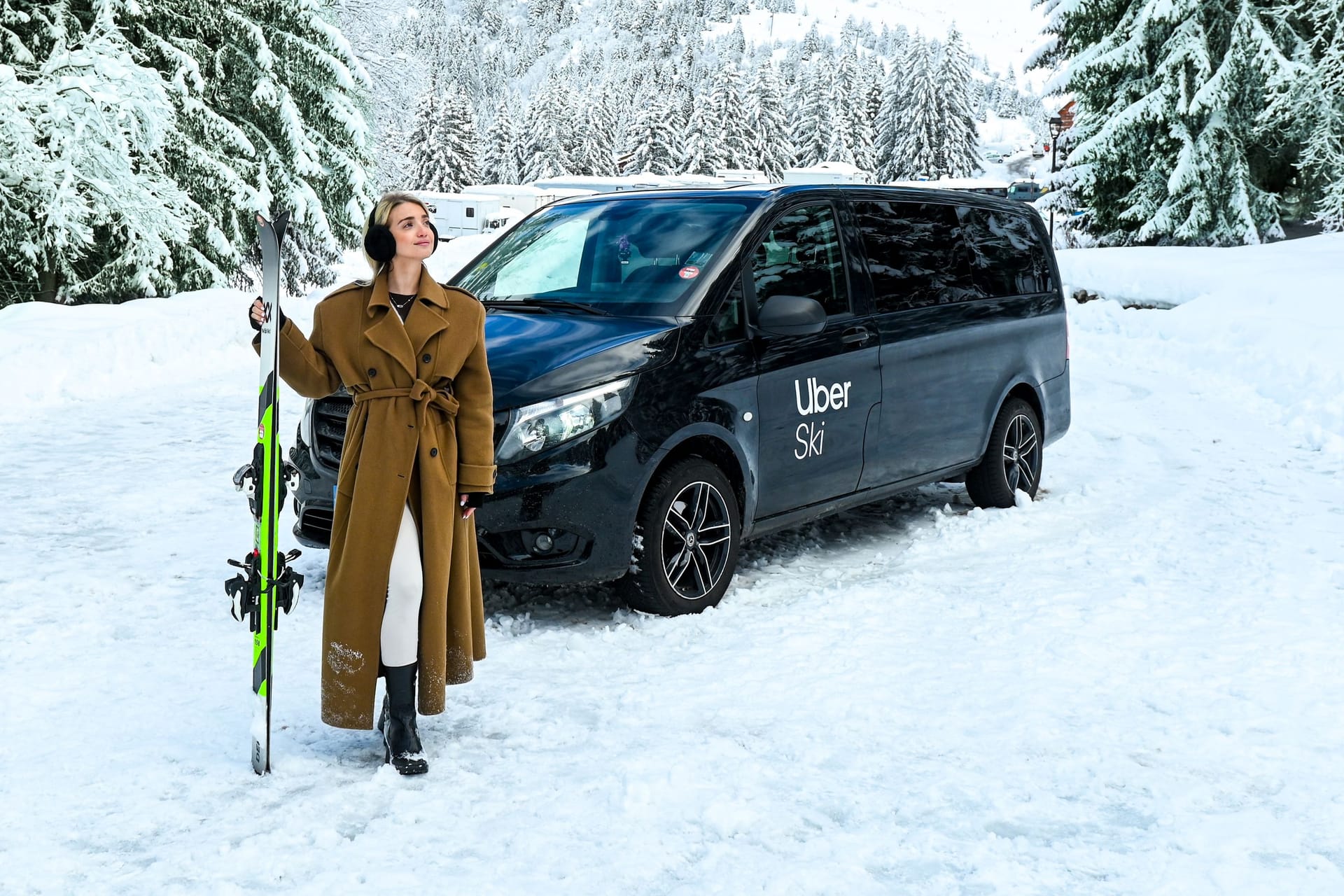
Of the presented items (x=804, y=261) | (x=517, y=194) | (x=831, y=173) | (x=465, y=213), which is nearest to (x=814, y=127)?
(x=831, y=173)

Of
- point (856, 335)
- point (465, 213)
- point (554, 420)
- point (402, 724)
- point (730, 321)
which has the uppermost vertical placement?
point (465, 213)

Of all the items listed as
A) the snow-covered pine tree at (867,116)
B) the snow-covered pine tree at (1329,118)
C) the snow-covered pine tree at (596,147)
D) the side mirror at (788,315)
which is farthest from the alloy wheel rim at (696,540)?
the snow-covered pine tree at (596,147)

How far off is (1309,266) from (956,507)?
13.5 metres

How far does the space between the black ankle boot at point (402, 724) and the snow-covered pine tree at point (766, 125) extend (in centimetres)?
11360

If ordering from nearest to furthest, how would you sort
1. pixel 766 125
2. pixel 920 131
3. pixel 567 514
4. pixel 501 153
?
1. pixel 567 514
2. pixel 920 131
3. pixel 766 125
4. pixel 501 153

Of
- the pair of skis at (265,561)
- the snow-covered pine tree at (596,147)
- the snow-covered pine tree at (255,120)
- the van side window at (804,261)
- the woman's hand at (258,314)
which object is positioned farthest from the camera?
the snow-covered pine tree at (596,147)

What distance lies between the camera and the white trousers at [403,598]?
13.0 feet

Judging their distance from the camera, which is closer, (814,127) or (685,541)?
(685,541)

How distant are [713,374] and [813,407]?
0.73 metres

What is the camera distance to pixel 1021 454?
8281 mm

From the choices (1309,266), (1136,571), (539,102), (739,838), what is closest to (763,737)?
(739,838)

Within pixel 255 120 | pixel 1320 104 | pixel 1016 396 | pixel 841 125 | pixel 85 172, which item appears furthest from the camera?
pixel 841 125

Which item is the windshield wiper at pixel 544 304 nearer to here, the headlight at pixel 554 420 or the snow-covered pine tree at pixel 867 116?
the headlight at pixel 554 420

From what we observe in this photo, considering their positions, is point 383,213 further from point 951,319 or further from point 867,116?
point 867,116
